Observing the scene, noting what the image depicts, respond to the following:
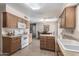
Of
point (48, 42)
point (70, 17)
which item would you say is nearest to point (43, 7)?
point (70, 17)

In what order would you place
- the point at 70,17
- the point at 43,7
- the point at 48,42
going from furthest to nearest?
the point at 48,42 → the point at 43,7 → the point at 70,17

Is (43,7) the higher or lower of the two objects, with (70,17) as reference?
higher

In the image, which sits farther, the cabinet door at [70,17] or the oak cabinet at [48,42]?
the oak cabinet at [48,42]

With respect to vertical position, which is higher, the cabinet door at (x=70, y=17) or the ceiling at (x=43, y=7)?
the ceiling at (x=43, y=7)

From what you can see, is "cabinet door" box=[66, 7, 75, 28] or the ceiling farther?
the ceiling

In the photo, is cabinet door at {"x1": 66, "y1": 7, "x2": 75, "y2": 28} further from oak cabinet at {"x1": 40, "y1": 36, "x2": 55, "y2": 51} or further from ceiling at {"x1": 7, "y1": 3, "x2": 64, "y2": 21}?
oak cabinet at {"x1": 40, "y1": 36, "x2": 55, "y2": 51}

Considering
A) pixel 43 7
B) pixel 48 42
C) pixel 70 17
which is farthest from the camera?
pixel 48 42

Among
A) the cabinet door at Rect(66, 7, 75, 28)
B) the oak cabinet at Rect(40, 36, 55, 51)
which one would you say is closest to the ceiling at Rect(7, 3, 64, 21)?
the cabinet door at Rect(66, 7, 75, 28)

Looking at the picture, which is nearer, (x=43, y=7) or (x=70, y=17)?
(x=70, y=17)

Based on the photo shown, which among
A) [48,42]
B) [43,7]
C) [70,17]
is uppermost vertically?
[43,7]

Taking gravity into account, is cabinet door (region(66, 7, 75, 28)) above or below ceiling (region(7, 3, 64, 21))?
below

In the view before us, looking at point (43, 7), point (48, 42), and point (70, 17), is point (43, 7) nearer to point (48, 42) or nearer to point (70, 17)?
point (70, 17)

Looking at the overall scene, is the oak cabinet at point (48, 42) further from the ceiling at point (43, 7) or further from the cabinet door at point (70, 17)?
the cabinet door at point (70, 17)

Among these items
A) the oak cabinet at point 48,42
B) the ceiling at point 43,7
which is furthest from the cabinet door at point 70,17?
the oak cabinet at point 48,42
